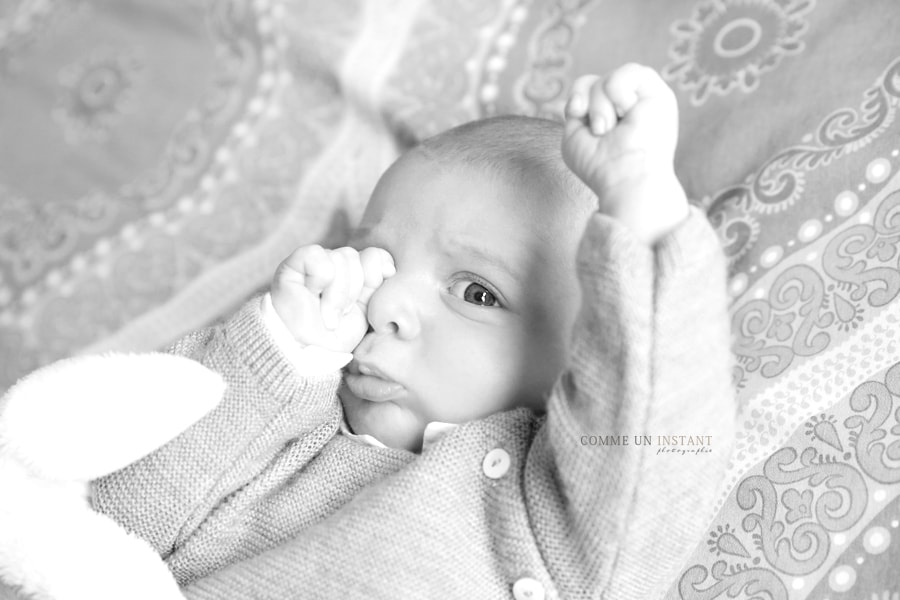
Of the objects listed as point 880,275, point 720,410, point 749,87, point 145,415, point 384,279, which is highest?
point 749,87

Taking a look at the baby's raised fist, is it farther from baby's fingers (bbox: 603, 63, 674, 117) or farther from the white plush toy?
the white plush toy

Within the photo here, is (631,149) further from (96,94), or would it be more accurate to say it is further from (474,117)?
(96,94)

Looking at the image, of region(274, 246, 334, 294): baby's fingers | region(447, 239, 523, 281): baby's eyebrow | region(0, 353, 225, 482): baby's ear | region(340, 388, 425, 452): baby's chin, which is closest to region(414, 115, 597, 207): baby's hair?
region(447, 239, 523, 281): baby's eyebrow

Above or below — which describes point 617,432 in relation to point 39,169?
above

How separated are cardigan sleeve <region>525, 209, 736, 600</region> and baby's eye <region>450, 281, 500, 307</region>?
22 centimetres

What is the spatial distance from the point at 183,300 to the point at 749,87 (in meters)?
1.03

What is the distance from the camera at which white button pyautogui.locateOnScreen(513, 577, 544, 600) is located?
99cm

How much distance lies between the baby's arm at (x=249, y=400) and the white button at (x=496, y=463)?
0.78ft

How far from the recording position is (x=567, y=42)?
1668mm

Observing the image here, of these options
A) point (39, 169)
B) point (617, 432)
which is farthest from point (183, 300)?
point (617, 432)

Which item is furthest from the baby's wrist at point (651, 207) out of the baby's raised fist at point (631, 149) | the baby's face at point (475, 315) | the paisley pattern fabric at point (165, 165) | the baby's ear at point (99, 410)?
the paisley pattern fabric at point (165, 165)

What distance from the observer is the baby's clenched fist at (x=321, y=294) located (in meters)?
1.15

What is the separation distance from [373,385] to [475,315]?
0.16m

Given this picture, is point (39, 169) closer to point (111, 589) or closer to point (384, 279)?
point (384, 279)
